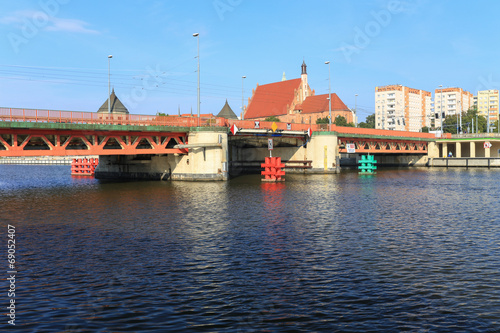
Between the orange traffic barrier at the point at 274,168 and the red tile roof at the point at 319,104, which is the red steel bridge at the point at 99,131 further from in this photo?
the red tile roof at the point at 319,104

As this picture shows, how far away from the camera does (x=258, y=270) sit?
50.1 feet

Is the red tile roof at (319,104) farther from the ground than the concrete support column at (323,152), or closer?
farther from the ground

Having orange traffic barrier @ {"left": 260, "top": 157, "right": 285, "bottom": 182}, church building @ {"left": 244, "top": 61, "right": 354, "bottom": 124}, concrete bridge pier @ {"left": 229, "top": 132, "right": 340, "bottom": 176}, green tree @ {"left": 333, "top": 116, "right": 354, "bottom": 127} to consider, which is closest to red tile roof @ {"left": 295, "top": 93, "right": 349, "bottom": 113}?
church building @ {"left": 244, "top": 61, "right": 354, "bottom": 124}

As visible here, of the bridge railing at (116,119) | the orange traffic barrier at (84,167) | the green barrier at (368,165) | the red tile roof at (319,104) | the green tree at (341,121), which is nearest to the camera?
the bridge railing at (116,119)

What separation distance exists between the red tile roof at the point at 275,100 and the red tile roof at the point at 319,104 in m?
6.00

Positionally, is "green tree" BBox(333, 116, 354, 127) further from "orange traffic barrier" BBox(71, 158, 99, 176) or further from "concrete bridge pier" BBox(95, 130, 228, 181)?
"concrete bridge pier" BBox(95, 130, 228, 181)

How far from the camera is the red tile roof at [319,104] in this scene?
183 m

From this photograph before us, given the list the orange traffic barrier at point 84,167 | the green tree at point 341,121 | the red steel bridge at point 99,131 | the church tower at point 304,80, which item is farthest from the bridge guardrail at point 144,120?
the church tower at point 304,80

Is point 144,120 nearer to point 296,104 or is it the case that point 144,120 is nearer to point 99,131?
point 99,131

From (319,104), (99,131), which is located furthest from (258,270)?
(319,104)

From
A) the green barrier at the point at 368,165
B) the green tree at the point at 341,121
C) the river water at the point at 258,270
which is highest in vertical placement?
the green tree at the point at 341,121

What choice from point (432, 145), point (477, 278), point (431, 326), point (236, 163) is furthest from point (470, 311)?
point (432, 145)

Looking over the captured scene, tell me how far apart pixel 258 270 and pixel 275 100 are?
179204 millimetres

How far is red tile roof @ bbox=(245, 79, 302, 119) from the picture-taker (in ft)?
614
